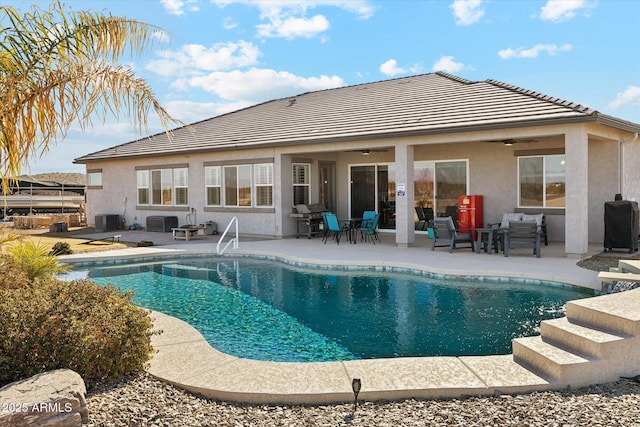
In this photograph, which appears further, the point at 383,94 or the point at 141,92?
the point at 383,94

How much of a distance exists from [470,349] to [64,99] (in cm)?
520

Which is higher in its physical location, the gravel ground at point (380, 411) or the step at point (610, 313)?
the step at point (610, 313)

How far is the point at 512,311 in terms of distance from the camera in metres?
7.29

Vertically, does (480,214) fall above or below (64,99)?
below

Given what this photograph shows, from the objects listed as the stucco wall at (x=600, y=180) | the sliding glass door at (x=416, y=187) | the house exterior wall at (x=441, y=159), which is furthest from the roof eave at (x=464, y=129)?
the sliding glass door at (x=416, y=187)

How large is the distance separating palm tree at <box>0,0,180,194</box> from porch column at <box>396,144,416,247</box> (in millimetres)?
8541

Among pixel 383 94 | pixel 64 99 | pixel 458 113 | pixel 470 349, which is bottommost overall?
pixel 470 349

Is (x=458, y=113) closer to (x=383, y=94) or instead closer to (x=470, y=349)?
(x=383, y=94)

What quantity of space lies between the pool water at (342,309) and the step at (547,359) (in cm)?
71

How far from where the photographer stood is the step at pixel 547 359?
4.25 m

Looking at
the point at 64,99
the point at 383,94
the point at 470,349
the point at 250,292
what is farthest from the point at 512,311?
the point at 383,94

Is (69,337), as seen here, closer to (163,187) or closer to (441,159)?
(441,159)

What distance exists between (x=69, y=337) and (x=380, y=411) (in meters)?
2.51

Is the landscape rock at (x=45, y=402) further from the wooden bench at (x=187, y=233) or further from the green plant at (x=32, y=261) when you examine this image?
the wooden bench at (x=187, y=233)
